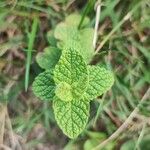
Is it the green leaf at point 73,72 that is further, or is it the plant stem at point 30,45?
the plant stem at point 30,45

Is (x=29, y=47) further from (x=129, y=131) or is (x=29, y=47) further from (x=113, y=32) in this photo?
(x=129, y=131)

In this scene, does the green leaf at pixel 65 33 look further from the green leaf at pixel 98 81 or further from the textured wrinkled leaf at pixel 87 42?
the green leaf at pixel 98 81

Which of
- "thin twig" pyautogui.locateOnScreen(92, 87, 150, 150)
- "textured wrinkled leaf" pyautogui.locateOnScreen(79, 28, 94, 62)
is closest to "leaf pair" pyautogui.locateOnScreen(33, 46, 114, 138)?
"textured wrinkled leaf" pyautogui.locateOnScreen(79, 28, 94, 62)

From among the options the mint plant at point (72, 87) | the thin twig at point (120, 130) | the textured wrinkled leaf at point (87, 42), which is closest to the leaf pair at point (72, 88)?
the mint plant at point (72, 87)

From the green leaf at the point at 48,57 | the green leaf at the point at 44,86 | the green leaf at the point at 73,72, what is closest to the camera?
the green leaf at the point at 73,72

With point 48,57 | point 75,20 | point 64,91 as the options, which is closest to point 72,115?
point 64,91

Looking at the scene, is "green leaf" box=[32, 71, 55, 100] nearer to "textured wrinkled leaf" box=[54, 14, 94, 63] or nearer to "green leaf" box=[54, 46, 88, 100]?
"green leaf" box=[54, 46, 88, 100]

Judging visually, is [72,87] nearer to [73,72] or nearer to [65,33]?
[73,72]
